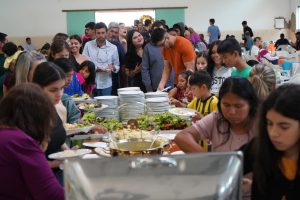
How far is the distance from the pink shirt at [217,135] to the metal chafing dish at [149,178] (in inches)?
42.9

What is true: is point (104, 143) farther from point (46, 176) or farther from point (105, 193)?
point (105, 193)

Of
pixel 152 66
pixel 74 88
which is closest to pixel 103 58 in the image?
pixel 152 66

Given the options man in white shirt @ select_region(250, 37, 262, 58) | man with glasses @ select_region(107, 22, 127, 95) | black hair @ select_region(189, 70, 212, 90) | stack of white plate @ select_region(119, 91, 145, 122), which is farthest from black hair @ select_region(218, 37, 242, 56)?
man in white shirt @ select_region(250, 37, 262, 58)

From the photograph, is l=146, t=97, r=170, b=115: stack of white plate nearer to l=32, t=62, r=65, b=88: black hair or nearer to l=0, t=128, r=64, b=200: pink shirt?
l=32, t=62, r=65, b=88: black hair

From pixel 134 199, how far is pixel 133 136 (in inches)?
55.9

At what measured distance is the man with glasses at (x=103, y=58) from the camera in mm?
5160

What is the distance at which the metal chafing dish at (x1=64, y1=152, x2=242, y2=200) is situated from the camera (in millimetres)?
804

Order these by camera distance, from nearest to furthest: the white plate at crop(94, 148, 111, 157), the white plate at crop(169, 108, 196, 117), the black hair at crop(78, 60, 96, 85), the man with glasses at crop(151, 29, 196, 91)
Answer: the white plate at crop(94, 148, 111, 157) < the white plate at crop(169, 108, 196, 117) < the black hair at crop(78, 60, 96, 85) < the man with glasses at crop(151, 29, 196, 91)

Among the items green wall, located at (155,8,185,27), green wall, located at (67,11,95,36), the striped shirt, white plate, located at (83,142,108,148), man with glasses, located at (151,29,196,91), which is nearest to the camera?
white plate, located at (83,142,108,148)

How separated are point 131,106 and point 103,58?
2086 millimetres

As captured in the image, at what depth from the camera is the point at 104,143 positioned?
8.20ft

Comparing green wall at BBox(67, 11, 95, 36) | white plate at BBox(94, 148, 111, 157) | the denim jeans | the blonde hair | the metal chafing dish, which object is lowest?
white plate at BBox(94, 148, 111, 157)

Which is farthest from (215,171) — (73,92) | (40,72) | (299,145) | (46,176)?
(73,92)

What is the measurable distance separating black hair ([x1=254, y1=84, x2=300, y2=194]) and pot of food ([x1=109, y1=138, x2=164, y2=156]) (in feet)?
2.02
